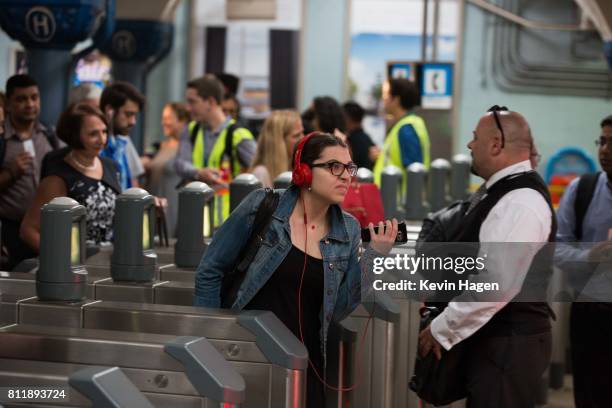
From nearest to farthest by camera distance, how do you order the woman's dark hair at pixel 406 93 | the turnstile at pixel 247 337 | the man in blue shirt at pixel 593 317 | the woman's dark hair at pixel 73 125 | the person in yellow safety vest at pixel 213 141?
the turnstile at pixel 247 337 < the man in blue shirt at pixel 593 317 < the woman's dark hair at pixel 73 125 < the person in yellow safety vest at pixel 213 141 < the woman's dark hair at pixel 406 93

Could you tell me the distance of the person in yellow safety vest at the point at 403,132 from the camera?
23.7ft

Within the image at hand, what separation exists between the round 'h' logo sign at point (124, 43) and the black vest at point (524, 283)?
306 inches

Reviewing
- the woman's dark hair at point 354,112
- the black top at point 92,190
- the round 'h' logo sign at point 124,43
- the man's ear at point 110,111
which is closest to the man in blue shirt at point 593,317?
the black top at point 92,190

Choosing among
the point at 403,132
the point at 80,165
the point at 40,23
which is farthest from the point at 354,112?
the point at 80,165

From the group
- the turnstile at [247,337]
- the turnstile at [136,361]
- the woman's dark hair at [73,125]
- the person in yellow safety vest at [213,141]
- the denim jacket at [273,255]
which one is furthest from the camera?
the person in yellow safety vest at [213,141]

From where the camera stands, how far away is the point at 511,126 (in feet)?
12.6

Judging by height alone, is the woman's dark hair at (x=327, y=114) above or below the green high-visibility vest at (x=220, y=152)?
above

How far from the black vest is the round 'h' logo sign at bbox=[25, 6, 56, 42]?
4264 mm

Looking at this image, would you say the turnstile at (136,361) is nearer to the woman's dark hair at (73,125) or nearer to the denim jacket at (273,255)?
the denim jacket at (273,255)

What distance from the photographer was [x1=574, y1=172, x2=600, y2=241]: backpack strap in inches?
195

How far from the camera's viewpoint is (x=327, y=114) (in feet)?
23.6

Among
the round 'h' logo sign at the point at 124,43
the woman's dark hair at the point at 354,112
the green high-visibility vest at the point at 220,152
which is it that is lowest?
the green high-visibility vest at the point at 220,152

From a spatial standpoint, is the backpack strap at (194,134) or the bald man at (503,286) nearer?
the bald man at (503,286)

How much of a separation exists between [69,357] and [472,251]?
1.36 metres
